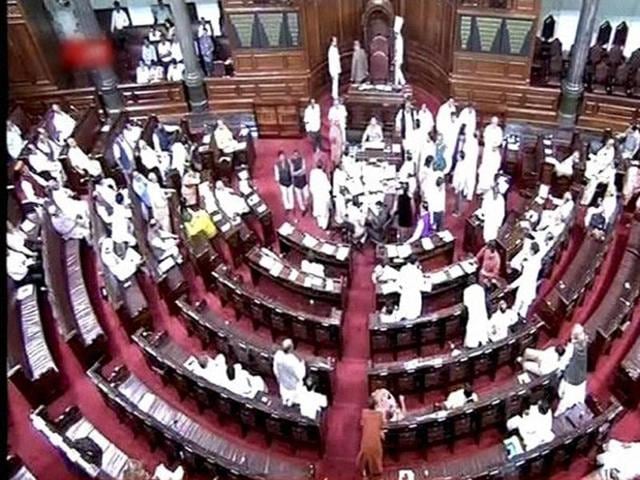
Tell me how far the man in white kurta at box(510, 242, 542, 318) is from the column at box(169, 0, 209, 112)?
7.98 meters

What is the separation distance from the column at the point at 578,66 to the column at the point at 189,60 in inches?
287

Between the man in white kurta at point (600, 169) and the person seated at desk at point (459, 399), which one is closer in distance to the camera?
the person seated at desk at point (459, 399)

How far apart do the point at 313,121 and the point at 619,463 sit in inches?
318

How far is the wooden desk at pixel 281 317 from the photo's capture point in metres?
9.86

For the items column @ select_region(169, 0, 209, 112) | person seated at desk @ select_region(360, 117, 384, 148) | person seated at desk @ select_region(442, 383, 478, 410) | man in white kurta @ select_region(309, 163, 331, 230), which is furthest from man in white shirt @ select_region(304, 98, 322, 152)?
person seated at desk @ select_region(442, 383, 478, 410)

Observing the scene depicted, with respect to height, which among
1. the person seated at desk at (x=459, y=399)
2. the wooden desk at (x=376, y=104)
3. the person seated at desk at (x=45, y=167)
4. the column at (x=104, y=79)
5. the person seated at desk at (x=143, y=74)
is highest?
the person seated at desk at (x=143, y=74)

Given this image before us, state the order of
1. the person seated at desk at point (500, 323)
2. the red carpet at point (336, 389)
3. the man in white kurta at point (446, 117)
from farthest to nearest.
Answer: the man in white kurta at point (446, 117)
the person seated at desk at point (500, 323)
the red carpet at point (336, 389)

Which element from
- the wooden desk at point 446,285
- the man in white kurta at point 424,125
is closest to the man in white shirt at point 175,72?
the man in white kurta at point 424,125

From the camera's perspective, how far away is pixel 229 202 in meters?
11.9

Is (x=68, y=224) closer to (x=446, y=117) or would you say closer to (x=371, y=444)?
(x=371, y=444)

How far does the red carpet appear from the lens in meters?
9.01

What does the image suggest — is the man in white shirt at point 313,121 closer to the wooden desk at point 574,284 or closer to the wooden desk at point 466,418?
the wooden desk at point 574,284

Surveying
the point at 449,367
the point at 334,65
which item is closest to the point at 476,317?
the point at 449,367

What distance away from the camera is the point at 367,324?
1063cm
